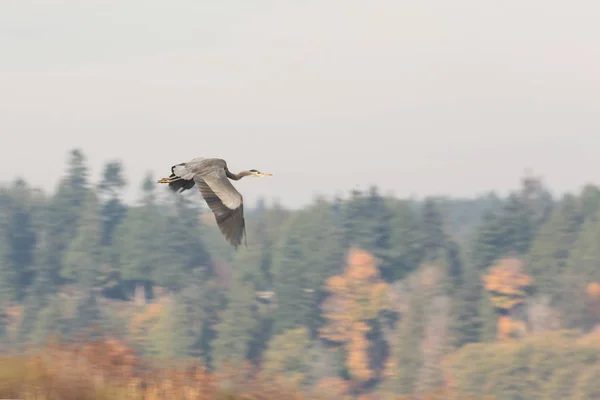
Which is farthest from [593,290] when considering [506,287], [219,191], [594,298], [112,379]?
[112,379]

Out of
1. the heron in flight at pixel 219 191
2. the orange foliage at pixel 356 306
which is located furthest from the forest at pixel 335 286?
the heron in flight at pixel 219 191

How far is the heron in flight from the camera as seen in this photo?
1116cm

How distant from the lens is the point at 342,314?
105 metres

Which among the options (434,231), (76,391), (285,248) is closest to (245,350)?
(285,248)

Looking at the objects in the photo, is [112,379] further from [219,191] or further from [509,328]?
[509,328]

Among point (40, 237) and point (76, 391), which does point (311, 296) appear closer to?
point (40, 237)

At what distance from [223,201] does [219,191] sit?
132 millimetres

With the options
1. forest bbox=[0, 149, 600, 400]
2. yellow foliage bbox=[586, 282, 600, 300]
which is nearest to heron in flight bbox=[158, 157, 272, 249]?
forest bbox=[0, 149, 600, 400]

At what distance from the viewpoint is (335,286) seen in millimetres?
110125

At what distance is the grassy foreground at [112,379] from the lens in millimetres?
8992

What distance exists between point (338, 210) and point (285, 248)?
13764 mm

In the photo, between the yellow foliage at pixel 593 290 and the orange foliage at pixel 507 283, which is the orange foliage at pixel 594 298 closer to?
the yellow foliage at pixel 593 290

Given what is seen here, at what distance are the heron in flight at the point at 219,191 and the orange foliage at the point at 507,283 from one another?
305 feet

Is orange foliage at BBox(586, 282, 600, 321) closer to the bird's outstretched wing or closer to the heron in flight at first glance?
the heron in flight
